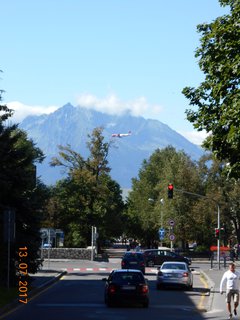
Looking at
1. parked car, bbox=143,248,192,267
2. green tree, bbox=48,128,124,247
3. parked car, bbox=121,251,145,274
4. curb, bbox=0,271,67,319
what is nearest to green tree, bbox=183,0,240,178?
curb, bbox=0,271,67,319

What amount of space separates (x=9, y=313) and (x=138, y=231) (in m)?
99.8

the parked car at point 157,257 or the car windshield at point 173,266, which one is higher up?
the car windshield at point 173,266

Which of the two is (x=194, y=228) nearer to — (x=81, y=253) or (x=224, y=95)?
(x=81, y=253)

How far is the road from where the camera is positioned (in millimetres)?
22109

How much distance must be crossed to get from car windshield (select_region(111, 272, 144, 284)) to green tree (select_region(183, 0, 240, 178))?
20.9 ft

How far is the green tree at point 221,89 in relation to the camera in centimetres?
1856

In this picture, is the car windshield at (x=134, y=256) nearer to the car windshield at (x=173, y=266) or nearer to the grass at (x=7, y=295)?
the car windshield at (x=173, y=266)

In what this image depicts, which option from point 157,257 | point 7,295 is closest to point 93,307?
point 7,295

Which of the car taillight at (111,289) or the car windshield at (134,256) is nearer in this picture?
the car taillight at (111,289)

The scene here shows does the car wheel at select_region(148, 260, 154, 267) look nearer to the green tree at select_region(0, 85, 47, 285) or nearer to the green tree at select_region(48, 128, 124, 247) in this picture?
the green tree at select_region(48, 128, 124, 247)

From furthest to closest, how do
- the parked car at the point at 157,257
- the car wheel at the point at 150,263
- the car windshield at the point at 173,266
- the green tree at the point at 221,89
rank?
the car wheel at the point at 150,263
the parked car at the point at 157,257
the car windshield at the point at 173,266
the green tree at the point at 221,89

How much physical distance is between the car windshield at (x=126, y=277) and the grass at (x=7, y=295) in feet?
11.7

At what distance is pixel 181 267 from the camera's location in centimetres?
3453

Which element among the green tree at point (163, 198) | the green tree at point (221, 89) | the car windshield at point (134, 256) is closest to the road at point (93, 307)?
the green tree at point (221, 89)
